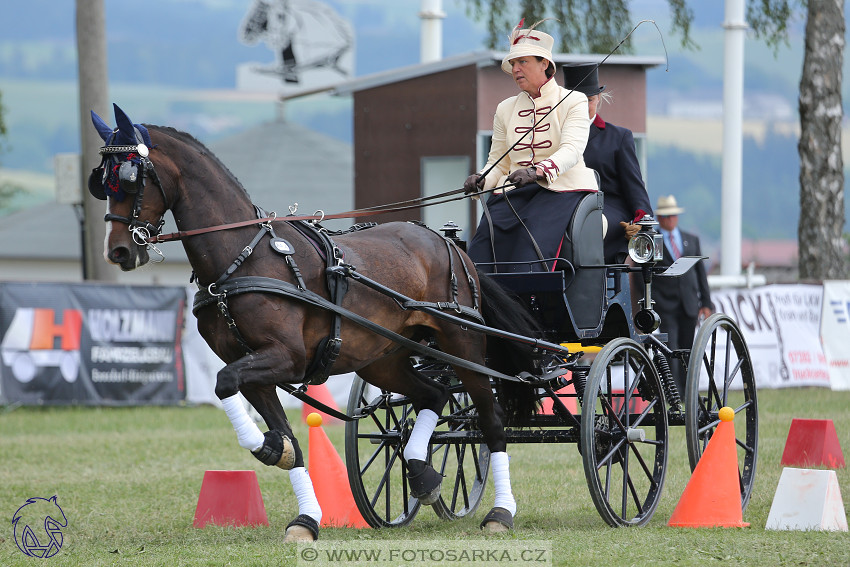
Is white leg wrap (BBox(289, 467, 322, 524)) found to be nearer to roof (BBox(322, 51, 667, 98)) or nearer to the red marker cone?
the red marker cone

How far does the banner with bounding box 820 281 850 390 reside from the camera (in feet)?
48.4

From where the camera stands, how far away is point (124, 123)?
5.31 m

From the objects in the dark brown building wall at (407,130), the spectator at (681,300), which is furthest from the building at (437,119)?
the spectator at (681,300)

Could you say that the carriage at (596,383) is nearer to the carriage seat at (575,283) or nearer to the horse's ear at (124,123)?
the carriage seat at (575,283)

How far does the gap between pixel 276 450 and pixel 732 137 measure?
40.3 ft

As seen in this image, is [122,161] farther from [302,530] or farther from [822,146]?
[822,146]

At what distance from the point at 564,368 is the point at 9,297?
321 inches

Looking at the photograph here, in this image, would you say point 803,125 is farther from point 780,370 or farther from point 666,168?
point 666,168

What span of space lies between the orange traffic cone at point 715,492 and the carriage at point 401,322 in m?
0.28

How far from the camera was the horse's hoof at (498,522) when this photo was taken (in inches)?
242

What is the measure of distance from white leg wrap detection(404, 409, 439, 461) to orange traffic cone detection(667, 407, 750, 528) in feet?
4.59

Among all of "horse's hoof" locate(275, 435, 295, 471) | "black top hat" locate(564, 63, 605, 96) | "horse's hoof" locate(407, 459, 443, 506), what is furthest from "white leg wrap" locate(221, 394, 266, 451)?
"black top hat" locate(564, 63, 605, 96)

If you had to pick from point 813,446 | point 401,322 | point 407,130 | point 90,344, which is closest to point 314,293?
point 401,322

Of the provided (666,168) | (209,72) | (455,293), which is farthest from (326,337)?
(209,72)
